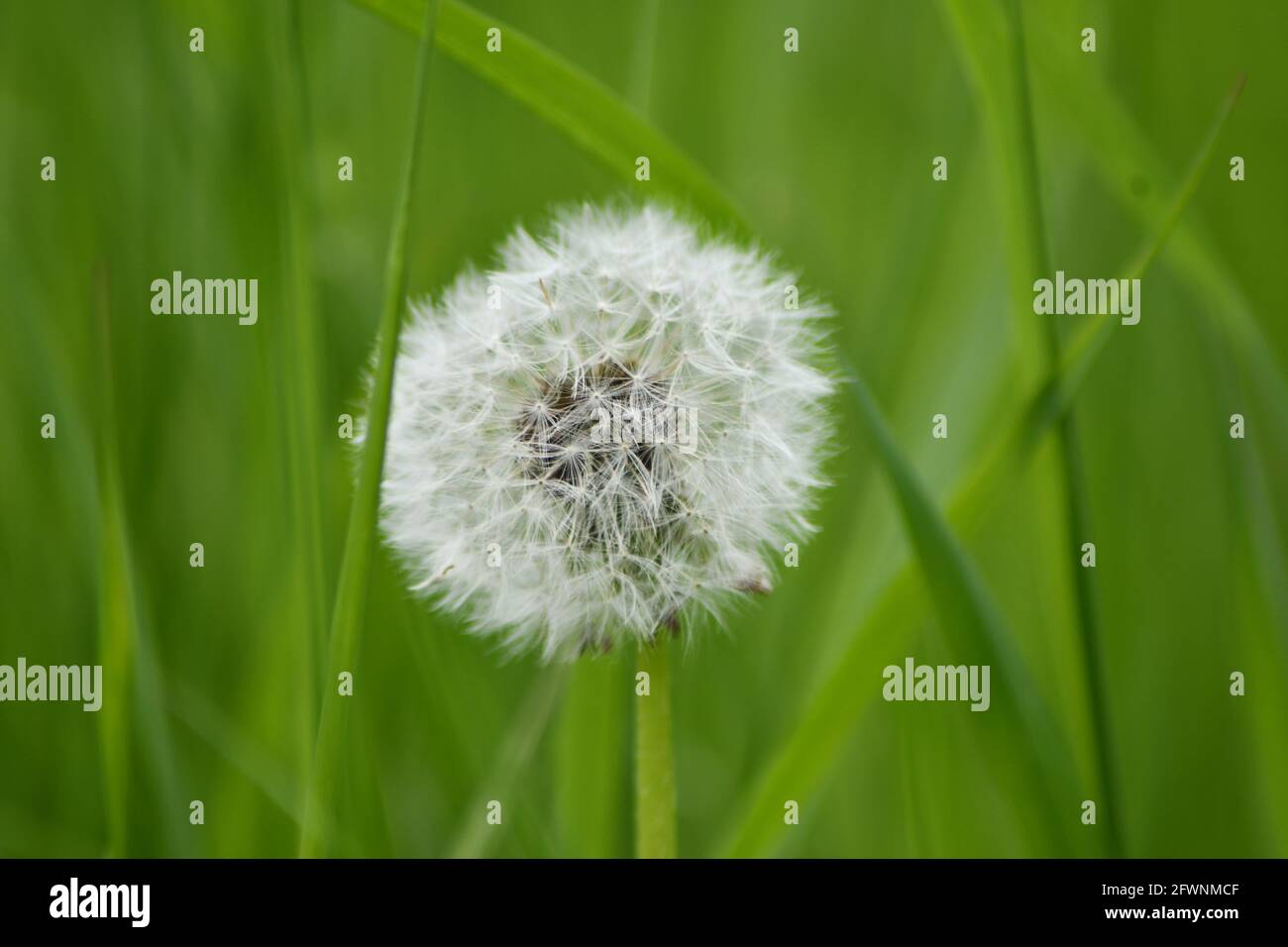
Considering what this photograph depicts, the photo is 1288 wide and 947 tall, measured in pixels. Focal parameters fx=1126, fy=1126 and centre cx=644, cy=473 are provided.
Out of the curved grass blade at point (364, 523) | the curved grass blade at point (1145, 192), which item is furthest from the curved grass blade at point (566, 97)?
the curved grass blade at point (1145, 192)

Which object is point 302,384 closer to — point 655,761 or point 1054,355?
point 655,761

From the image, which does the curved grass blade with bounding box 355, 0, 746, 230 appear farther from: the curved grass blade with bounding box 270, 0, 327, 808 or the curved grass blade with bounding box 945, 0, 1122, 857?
the curved grass blade with bounding box 945, 0, 1122, 857

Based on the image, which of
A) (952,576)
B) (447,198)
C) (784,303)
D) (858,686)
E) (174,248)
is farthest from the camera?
(447,198)

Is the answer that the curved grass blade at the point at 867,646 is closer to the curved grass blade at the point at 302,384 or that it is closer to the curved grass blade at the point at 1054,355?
the curved grass blade at the point at 1054,355
